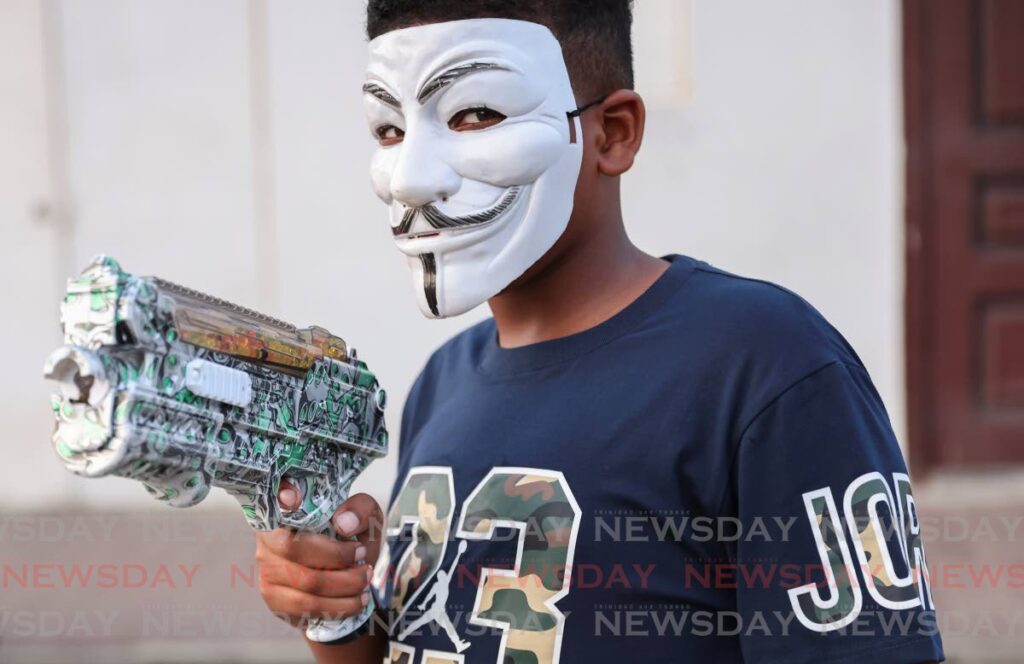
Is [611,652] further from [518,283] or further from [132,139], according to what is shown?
[132,139]

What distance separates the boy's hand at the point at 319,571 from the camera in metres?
1.81

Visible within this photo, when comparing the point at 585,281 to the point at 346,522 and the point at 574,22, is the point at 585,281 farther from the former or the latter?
the point at 346,522

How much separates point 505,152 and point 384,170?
0.19 metres

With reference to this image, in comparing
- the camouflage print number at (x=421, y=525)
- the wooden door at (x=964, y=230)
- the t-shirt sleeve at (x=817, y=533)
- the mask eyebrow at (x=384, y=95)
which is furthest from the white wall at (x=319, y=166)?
the t-shirt sleeve at (x=817, y=533)

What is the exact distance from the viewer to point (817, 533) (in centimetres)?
153

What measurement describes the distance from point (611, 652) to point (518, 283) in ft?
1.95

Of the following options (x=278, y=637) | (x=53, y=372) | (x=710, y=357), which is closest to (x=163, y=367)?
(x=53, y=372)

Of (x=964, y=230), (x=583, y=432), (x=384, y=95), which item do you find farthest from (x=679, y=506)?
(x=964, y=230)

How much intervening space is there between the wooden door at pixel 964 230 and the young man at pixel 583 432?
143 inches

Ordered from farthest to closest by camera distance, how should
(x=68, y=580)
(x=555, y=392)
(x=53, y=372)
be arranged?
(x=68, y=580)
(x=555, y=392)
(x=53, y=372)

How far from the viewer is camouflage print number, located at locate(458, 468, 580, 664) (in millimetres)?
1646

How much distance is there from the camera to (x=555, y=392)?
177 cm

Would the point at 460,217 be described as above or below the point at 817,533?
above

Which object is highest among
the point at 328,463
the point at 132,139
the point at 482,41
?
the point at 132,139
